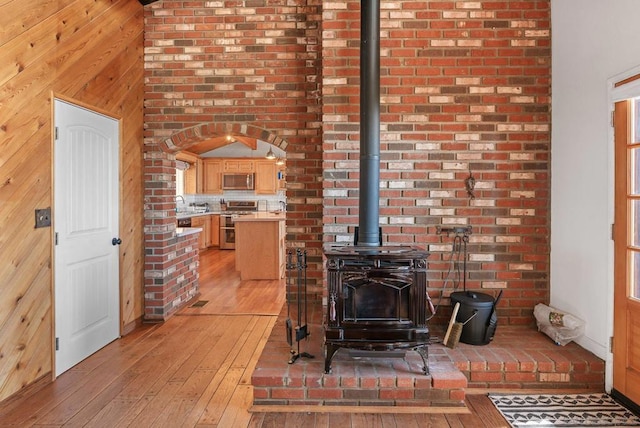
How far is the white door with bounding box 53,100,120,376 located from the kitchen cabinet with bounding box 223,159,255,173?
584 centimetres

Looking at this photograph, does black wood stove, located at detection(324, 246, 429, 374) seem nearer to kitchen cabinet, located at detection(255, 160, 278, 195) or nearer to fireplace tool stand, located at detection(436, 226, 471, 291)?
fireplace tool stand, located at detection(436, 226, 471, 291)

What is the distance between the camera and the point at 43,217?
8.38 feet

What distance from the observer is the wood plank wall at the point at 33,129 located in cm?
229

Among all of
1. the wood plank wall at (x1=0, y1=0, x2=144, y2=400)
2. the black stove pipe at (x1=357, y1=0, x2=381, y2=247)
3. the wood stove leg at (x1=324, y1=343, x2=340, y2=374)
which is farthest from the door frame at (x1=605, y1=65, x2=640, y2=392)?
the wood plank wall at (x1=0, y1=0, x2=144, y2=400)

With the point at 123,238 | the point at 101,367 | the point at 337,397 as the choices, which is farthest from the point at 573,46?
the point at 101,367

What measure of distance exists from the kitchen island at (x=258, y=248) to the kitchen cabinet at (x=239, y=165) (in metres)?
3.89

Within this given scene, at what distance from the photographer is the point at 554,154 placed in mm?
2945

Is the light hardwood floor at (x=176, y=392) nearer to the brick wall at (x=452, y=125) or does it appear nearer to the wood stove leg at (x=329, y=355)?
the wood stove leg at (x=329, y=355)

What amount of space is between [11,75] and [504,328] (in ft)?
12.4

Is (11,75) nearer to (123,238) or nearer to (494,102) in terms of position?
(123,238)

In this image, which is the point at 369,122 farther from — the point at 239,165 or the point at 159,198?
the point at 239,165

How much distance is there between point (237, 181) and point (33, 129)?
6718 millimetres

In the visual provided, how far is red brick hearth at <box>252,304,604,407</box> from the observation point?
2.28 m

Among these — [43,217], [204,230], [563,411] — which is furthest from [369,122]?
[204,230]
